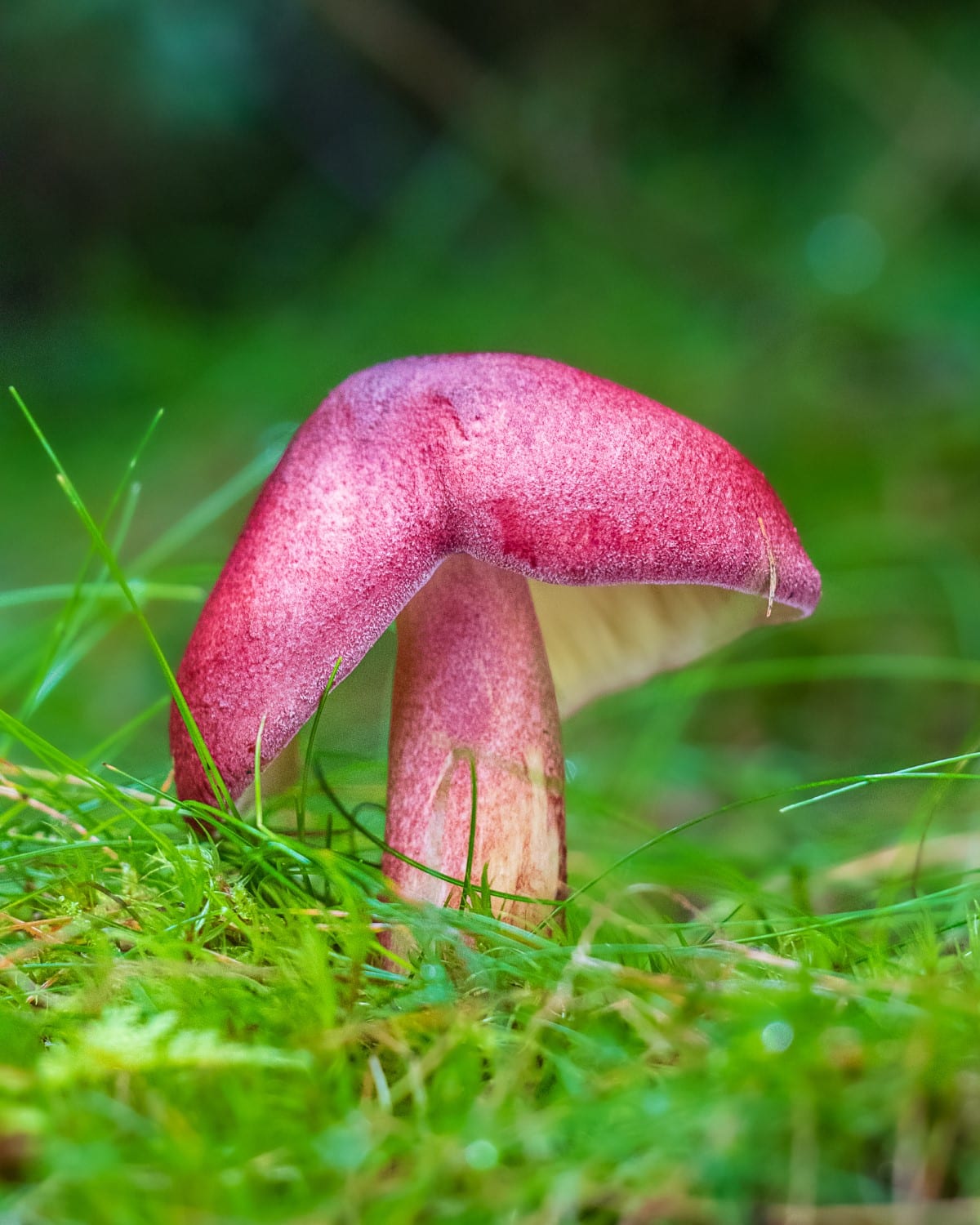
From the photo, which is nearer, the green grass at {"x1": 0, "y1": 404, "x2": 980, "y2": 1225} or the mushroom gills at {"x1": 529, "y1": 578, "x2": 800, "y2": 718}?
the green grass at {"x1": 0, "y1": 404, "x2": 980, "y2": 1225}

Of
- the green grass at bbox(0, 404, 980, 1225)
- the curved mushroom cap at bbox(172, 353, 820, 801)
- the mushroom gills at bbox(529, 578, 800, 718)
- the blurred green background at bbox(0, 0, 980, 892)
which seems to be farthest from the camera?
the blurred green background at bbox(0, 0, 980, 892)

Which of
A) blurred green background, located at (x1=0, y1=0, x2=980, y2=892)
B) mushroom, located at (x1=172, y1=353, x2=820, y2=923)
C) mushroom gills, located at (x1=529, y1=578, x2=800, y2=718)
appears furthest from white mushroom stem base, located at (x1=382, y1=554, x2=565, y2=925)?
blurred green background, located at (x1=0, y1=0, x2=980, y2=892)

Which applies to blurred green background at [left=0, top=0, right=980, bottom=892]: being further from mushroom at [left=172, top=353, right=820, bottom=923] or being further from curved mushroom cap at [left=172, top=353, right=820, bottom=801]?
curved mushroom cap at [left=172, top=353, right=820, bottom=801]

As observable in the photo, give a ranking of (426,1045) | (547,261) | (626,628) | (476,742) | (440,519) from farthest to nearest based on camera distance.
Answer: (547,261)
(626,628)
(476,742)
(440,519)
(426,1045)

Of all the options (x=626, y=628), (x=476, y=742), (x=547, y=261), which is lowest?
(x=476, y=742)

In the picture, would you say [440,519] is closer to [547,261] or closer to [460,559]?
[460,559]

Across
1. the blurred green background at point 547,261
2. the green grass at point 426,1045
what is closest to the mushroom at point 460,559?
the green grass at point 426,1045

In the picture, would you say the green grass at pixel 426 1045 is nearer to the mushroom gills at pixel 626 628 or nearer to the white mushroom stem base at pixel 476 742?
the white mushroom stem base at pixel 476 742

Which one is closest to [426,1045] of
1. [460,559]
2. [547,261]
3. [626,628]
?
[460,559]

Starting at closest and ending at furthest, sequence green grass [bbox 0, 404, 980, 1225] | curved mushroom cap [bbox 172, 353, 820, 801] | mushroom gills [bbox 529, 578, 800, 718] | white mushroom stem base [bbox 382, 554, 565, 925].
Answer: green grass [bbox 0, 404, 980, 1225], curved mushroom cap [bbox 172, 353, 820, 801], white mushroom stem base [bbox 382, 554, 565, 925], mushroom gills [bbox 529, 578, 800, 718]

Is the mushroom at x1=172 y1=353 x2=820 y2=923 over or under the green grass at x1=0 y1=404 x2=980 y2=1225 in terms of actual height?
over
